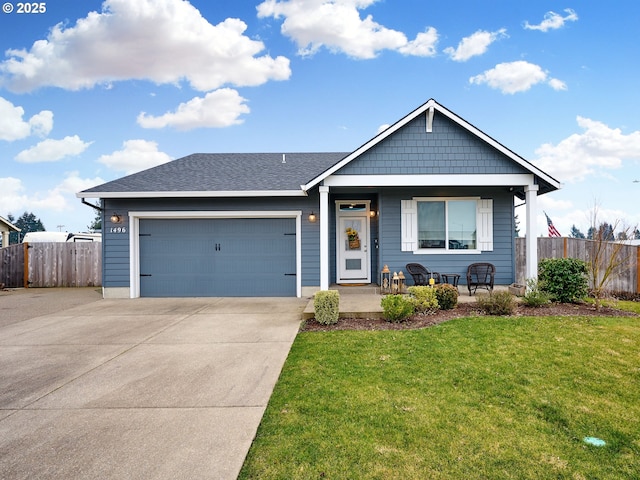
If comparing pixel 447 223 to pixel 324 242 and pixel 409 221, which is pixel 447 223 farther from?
pixel 324 242

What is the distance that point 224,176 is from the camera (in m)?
10.0

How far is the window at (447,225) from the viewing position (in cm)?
895

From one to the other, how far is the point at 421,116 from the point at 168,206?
7.17 meters

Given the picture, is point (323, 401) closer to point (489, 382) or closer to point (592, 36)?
point (489, 382)

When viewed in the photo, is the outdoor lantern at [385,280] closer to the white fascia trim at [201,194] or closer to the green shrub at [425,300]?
the green shrub at [425,300]

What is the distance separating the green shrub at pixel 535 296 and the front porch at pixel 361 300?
0.64 meters

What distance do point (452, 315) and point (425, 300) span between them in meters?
0.57

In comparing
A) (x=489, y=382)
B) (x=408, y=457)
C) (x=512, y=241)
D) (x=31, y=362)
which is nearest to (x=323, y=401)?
(x=408, y=457)

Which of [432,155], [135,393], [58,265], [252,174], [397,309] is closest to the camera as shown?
[135,393]

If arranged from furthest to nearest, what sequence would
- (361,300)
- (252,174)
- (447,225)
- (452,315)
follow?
(252,174), (447,225), (361,300), (452,315)

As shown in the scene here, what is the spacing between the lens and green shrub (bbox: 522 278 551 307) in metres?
6.90

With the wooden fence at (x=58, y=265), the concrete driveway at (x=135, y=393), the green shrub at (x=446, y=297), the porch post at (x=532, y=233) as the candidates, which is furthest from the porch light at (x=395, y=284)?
the wooden fence at (x=58, y=265)

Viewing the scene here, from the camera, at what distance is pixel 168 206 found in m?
9.41

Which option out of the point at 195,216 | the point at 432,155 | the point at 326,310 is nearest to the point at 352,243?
the point at 432,155
